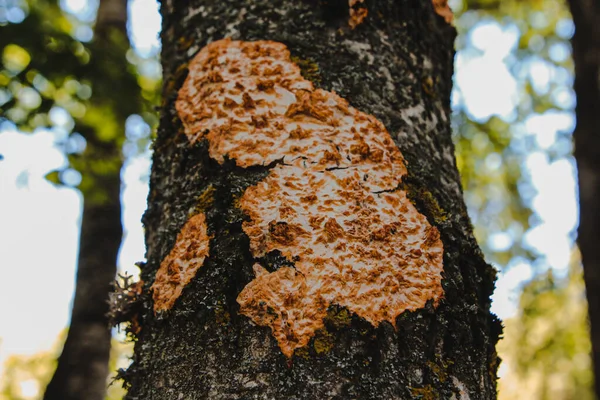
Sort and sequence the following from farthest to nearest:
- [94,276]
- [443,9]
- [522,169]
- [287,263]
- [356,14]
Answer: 1. [522,169]
2. [94,276]
3. [443,9]
4. [356,14]
5. [287,263]

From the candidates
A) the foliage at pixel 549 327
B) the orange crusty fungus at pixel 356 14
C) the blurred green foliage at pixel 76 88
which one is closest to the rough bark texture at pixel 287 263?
the orange crusty fungus at pixel 356 14

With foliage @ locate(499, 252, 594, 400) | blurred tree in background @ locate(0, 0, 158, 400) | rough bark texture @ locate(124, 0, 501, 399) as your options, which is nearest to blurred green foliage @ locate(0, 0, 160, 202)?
blurred tree in background @ locate(0, 0, 158, 400)

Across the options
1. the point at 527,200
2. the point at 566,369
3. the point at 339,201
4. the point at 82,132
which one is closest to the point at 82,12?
the point at 82,132

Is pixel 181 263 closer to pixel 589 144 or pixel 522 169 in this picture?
pixel 589 144

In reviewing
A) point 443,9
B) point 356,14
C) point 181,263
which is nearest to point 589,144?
point 443,9

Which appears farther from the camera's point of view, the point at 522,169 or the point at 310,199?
the point at 522,169

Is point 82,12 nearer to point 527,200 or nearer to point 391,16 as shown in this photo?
point 391,16

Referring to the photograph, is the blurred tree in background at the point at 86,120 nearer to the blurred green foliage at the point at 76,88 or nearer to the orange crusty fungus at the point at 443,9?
the blurred green foliage at the point at 76,88
